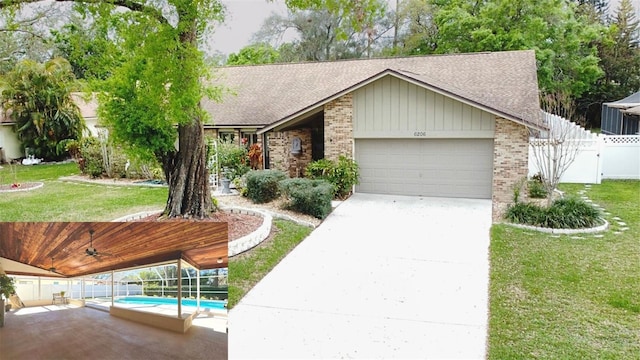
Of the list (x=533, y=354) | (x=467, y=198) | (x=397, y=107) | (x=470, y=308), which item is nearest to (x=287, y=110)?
(x=397, y=107)

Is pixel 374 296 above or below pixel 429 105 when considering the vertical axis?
below

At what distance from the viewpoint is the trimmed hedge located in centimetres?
1066

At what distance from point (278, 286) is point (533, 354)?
A: 3.45 metres

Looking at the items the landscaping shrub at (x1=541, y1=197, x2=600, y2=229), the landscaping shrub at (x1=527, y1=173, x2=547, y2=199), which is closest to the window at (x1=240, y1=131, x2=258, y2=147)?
the landscaping shrub at (x1=527, y1=173, x2=547, y2=199)

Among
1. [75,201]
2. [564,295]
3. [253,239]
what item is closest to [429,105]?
[253,239]

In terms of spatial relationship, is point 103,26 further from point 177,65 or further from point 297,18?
point 297,18

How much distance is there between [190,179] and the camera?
439 inches

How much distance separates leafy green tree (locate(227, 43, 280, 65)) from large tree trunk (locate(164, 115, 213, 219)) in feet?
73.4

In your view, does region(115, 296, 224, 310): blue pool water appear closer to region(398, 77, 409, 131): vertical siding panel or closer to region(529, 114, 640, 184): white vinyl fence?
region(398, 77, 409, 131): vertical siding panel

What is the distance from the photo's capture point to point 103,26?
35.7 feet

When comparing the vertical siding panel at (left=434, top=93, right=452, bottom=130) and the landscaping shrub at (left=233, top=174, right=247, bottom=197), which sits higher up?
the vertical siding panel at (left=434, top=93, right=452, bottom=130)

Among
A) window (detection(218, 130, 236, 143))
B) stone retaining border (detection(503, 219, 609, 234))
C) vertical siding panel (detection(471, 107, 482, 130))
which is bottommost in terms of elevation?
stone retaining border (detection(503, 219, 609, 234))

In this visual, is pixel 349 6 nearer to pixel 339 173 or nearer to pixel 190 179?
pixel 339 173

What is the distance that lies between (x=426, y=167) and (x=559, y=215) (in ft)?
13.2
